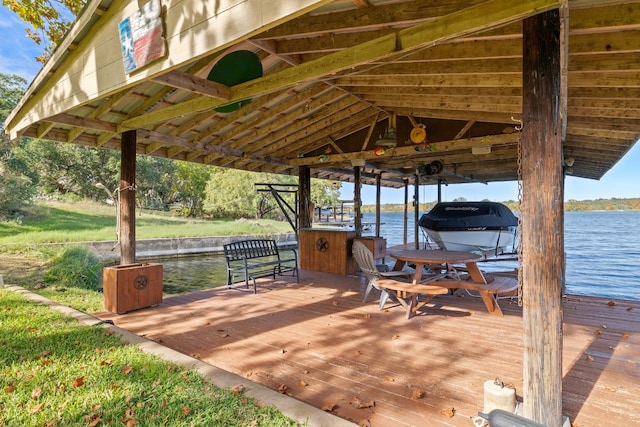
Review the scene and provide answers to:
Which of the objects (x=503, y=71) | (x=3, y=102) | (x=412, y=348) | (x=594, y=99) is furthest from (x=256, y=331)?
(x=3, y=102)

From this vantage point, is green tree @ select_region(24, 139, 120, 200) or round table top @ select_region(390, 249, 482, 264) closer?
round table top @ select_region(390, 249, 482, 264)

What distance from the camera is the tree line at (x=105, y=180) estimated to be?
15.4 m

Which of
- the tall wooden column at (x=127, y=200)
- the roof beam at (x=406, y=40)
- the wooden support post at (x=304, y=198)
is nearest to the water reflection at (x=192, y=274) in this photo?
the wooden support post at (x=304, y=198)

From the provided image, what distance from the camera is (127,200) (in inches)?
186

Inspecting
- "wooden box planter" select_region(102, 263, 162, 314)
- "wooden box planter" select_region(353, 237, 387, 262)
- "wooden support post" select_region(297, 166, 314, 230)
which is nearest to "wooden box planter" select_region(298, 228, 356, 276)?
"wooden box planter" select_region(353, 237, 387, 262)

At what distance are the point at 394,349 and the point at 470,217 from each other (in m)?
6.25

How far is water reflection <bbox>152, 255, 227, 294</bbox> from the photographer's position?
866cm

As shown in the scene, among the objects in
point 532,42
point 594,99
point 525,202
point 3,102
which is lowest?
point 525,202

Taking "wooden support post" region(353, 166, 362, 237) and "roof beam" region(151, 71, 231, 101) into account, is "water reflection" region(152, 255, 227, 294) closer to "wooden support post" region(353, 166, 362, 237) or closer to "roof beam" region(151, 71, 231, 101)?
"wooden support post" region(353, 166, 362, 237)

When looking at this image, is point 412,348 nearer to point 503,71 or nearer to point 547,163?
point 547,163

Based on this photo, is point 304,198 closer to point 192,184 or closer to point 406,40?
point 406,40

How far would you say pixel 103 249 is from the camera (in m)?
13.9

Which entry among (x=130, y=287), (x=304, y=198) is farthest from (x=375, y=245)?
(x=130, y=287)

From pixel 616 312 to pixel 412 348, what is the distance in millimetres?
3330
